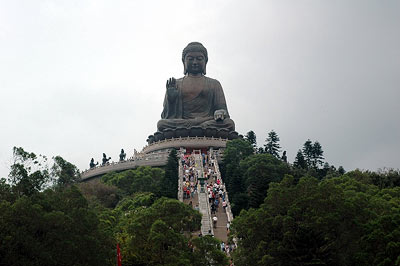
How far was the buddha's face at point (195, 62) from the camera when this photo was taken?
48.0 meters

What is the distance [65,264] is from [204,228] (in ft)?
25.9

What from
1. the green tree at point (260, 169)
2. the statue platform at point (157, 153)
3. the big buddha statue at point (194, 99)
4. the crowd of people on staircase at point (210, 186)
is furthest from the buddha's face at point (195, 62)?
the green tree at point (260, 169)

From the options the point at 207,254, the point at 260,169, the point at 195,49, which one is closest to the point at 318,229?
the point at 207,254

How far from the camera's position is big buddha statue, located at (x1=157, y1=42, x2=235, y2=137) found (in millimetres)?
44719

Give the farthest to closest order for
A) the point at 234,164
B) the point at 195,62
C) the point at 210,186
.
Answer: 1. the point at 195,62
2. the point at 234,164
3. the point at 210,186

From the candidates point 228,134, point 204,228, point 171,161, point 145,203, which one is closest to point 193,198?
point 145,203

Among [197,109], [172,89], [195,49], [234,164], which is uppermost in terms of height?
[195,49]

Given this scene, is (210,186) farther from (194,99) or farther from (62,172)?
(194,99)

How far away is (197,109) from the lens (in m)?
46.5

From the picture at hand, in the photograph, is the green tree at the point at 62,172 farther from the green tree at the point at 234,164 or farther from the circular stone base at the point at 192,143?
the circular stone base at the point at 192,143

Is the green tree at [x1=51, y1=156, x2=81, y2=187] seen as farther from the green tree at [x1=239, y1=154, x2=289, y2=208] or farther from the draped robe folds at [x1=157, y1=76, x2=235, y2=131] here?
the draped robe folds at [x1=157, y1=76, x2=235, y2=131]

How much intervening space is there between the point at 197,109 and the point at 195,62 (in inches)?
146

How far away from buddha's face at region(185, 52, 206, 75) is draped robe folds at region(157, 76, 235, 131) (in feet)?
2.63

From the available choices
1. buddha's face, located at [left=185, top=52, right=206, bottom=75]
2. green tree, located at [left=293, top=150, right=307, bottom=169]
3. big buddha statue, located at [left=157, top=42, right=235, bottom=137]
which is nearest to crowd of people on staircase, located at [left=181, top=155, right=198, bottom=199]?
green tree, located at [left=293, top=150, right=307, bottom=169]
